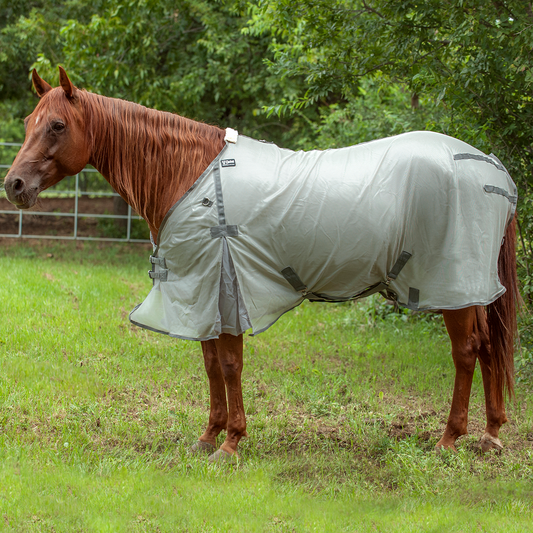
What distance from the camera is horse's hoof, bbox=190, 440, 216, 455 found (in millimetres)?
3379

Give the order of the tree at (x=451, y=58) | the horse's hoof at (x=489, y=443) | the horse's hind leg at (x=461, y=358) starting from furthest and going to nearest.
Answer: the tree at (x=451, y=58) → the horse's hoof at (x=489, y=443) → the horse's hind leg at (x=461, y=358)

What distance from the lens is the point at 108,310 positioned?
6332 millimetres

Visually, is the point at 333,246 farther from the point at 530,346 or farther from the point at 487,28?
the point at 530,346

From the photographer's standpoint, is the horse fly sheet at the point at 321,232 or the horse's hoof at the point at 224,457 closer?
the horse fly sheet at the point at 321,232

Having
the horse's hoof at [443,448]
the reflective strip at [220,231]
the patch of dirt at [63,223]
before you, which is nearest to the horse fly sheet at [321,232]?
the reflective strip at [220,231]

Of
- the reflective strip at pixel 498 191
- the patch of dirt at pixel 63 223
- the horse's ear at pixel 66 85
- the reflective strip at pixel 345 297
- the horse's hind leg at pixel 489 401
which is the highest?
the horse's ear at pixel 66 85

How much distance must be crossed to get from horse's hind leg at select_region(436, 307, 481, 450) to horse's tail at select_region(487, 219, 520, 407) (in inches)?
7.6

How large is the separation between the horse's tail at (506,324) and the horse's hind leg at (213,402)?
172cm

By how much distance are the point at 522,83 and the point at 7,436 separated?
4.21 m

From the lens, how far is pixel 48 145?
2.88 metres

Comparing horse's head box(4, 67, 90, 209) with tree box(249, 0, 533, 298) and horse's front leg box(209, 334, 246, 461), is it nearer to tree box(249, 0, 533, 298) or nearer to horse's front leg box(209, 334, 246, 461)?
horse's front leg box(209, 334, 246, 461)

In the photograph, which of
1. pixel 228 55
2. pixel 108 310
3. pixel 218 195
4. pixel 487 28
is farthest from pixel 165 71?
pixel 218 195

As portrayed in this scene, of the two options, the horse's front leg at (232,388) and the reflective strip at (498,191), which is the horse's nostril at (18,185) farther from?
the reflective strip at (498,191)

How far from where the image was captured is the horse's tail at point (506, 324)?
3.51m
